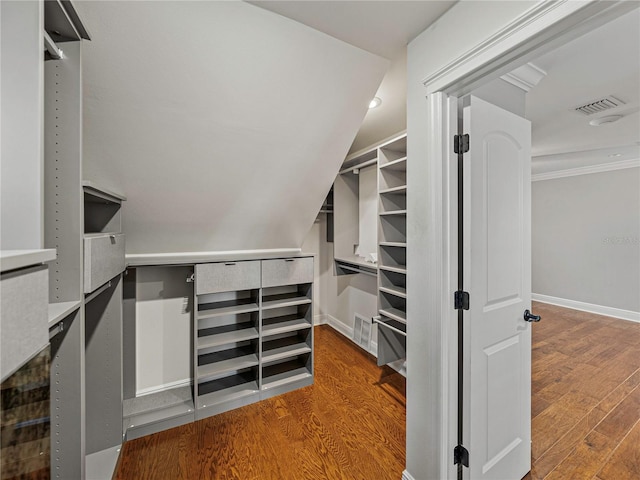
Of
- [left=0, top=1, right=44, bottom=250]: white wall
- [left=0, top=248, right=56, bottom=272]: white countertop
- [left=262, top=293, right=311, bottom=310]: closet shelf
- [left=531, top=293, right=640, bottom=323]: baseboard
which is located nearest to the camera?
[left=0, top=248, right=56, bottom=272]: white countertop

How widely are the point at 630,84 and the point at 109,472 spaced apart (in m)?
4.06

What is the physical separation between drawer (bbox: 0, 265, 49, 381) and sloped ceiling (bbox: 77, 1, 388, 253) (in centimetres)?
117

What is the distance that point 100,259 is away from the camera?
123 centimetres

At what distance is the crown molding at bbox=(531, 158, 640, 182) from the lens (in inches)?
164

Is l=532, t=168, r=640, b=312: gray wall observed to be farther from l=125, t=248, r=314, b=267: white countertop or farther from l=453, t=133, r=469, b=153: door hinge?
l=125, t=248, r=314, b=267: white countertop

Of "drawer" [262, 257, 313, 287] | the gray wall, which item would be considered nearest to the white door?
"drawer" [262, 257, 313, 287]

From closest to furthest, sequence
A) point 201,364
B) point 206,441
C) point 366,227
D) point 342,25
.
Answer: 1. point 342,25
2. point 206,441
3. point 201,364
4. point 366,227

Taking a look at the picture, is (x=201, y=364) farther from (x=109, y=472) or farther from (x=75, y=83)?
(x=75, y=83)

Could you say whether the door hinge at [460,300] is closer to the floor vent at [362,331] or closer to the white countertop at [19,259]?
the white countertop at [19,259]

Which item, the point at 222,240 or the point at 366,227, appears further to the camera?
the point at 366,227

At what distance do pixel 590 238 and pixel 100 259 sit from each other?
625 centimetres

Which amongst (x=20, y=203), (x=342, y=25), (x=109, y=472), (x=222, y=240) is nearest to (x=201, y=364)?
(x=109, y=472)

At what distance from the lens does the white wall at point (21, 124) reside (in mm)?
700

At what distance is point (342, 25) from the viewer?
4.68 feet
